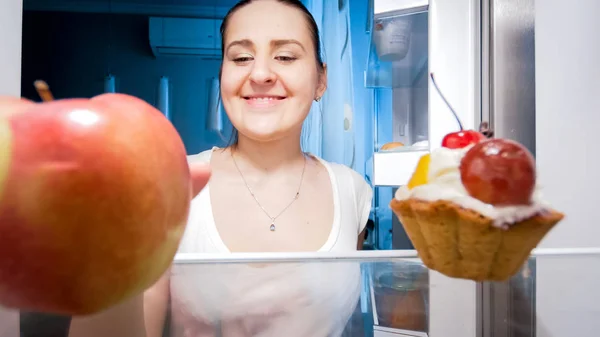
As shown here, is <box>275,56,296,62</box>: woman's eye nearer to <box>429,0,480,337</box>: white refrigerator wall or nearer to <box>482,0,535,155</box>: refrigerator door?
<box>429,0,480,337</box>: white refrigerator wall

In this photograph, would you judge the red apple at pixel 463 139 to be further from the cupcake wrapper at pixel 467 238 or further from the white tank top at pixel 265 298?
the white tank top at pixel 265 298

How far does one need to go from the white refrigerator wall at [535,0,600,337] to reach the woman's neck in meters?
0.58

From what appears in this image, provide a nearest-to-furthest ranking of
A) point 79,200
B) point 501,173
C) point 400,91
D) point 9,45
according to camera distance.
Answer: point 79,200
point 501,173
point 9,45
point 400,91

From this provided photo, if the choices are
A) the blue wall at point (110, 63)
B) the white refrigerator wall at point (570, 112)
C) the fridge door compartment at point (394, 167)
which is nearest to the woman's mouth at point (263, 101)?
the fridge door compartment at point (394, 167)

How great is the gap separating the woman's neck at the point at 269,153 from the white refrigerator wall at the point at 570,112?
1.90ft

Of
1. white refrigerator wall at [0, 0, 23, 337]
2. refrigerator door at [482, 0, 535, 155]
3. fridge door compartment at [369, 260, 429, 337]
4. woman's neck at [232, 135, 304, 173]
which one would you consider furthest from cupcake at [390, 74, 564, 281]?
white refrigerator wall at [0, 0, 23, 337]

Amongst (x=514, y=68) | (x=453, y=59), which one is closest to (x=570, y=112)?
(x=514, y=68)

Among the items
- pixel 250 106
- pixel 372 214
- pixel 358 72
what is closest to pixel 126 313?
pixel 250 106

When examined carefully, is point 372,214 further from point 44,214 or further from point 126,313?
point 44,214

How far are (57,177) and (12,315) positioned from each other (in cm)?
39

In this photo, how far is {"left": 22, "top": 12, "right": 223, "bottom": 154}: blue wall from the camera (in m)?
2.02

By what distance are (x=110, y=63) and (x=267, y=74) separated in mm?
1520

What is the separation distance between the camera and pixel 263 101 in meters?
0.92

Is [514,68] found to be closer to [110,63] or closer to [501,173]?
[501,173]
